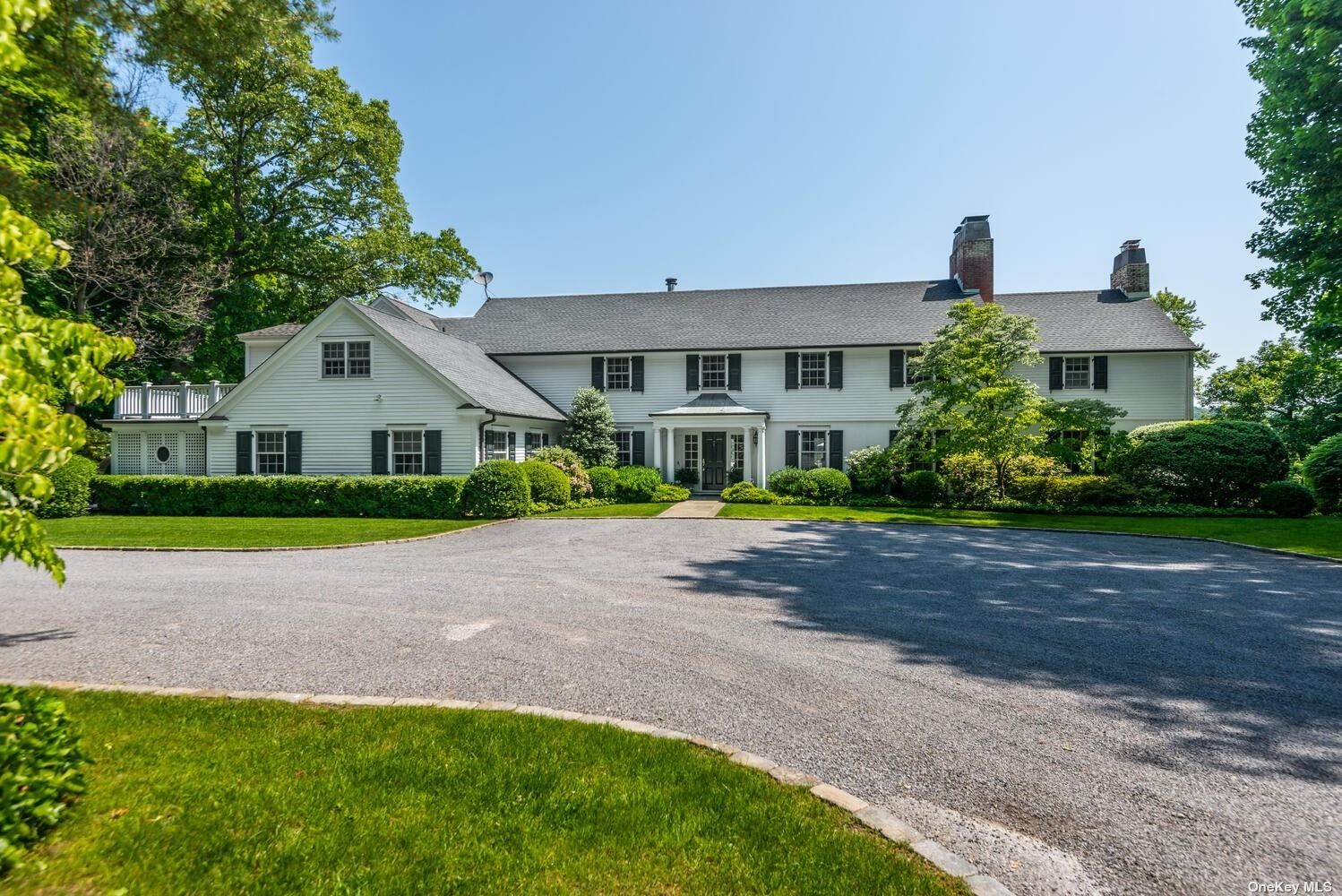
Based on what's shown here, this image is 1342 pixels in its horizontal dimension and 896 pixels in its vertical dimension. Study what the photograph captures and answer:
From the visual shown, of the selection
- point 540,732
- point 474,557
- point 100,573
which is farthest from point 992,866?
point 100,573

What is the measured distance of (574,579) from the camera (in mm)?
9859

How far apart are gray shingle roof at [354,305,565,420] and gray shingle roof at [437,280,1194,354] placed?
2.04 metres

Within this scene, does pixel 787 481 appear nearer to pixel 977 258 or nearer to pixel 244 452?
pixel 977 258

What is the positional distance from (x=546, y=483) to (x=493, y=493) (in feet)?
7.49

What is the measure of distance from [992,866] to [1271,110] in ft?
78.4

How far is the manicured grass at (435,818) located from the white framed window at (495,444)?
1678 cm

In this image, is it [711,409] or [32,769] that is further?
[711,409]

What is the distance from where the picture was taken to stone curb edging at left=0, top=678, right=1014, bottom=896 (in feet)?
9.86

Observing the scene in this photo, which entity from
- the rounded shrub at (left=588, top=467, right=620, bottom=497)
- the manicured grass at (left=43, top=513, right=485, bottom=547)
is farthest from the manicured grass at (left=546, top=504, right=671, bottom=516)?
the manicured grass at (left=43, top=513, right=485, bottom=547)

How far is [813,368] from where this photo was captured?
1006 inches

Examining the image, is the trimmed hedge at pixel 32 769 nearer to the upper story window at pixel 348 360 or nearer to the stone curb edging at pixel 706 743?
the stone curb edging at pixel 706 743

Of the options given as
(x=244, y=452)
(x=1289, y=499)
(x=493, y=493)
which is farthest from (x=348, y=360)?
(x=1289, y=499)

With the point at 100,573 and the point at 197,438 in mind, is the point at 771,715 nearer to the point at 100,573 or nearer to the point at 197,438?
the point at 100,573

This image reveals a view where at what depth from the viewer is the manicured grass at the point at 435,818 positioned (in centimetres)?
287
